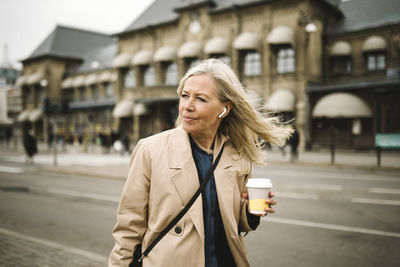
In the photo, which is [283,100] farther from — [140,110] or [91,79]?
[91,79]

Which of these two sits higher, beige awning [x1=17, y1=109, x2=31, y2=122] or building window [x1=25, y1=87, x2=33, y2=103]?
building window [x1=25, y1=87, x2=33, y2=103]

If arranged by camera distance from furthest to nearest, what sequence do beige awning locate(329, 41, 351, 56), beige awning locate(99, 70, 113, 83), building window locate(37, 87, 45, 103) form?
building window locate(37, 87, 45, 103) → beige awning locate(99, 70, 113, 83) → beige awning locate(329, 41, 351, 56)

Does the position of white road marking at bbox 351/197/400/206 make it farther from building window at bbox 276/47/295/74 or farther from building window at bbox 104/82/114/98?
building window at bbox 104/82/114/98

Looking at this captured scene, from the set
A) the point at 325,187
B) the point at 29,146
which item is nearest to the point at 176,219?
the point at 325,187

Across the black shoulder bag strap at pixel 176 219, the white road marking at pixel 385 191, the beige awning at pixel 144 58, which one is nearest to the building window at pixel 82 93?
the beige awning at pixel 144 58

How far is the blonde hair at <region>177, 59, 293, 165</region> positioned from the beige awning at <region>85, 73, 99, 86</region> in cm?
4697

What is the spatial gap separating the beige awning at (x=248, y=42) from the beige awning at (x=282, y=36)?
5.53 ft

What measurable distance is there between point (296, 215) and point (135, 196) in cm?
563

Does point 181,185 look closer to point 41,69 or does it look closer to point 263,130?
Result: point 263,130

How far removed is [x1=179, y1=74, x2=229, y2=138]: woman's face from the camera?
7.07ft

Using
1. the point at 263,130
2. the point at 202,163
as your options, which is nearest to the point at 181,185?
the point at 202,163

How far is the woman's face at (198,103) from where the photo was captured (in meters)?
2.16

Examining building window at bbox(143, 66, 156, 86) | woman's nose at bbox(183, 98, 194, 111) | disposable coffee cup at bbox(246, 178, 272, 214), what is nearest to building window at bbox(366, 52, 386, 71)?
building window at bbox(143, 66, 156, 86)

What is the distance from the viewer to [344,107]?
24.0 metres
